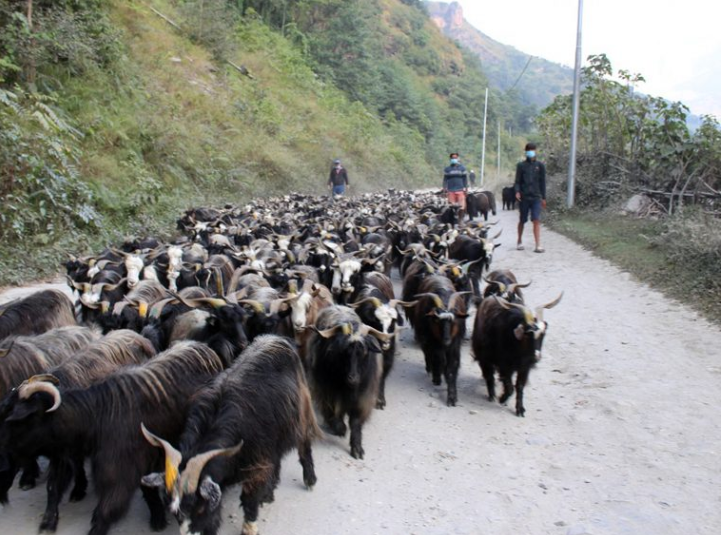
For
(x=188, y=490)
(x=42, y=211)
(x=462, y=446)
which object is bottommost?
(x=462, y=446)

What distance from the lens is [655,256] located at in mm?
10859

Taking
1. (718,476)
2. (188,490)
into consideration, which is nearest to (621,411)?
(718,476)

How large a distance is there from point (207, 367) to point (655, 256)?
9.21 m

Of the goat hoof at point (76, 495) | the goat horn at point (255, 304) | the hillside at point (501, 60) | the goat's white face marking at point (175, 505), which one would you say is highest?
the hillside at point (501, 60)

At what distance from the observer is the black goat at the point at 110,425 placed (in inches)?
137

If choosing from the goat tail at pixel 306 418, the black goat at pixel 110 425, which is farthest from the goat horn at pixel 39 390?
the goat tail at pixel 306 418

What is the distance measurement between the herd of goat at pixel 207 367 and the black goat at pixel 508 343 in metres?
0.01

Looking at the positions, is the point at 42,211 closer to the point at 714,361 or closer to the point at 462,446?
the point at 462,446

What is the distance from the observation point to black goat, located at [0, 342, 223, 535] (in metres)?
3.48

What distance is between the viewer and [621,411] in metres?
5.38

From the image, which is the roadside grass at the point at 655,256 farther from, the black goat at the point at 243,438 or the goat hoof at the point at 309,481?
the black goat at the point at 243,438

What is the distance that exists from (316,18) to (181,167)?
2925 cm

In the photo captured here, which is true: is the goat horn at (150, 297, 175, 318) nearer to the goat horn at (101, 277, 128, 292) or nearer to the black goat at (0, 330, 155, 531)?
the black goat at (0, 330, 155, 531)

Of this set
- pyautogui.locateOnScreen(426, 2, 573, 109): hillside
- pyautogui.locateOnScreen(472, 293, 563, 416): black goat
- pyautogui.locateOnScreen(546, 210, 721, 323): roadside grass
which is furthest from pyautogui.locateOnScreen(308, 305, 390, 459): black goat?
pyautogui.locateOnScreen(426, 2, 573, 109): hillside
